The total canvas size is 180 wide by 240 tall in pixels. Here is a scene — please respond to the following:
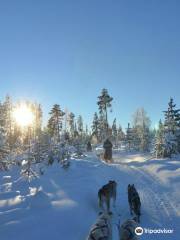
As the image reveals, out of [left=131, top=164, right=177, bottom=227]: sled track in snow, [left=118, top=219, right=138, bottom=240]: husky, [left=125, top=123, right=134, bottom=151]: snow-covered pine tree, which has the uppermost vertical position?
[left=125, top=123, right=134, bottom=151]: snow-covered pine tree

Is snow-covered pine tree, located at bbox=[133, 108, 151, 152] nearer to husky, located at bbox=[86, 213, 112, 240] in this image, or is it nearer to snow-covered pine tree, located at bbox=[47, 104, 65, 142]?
snow-covered pine tree, located at bbox=[47, 104, 65, 142]

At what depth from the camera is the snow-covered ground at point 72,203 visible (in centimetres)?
1268

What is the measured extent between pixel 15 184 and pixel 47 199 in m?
4.70

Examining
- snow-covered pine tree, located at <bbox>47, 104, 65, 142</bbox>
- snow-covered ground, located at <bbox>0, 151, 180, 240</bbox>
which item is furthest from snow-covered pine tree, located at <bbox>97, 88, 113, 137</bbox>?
snow-covered ground, located at <bbox>0, 151, 180, 240</bbox>

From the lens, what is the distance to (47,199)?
51.9ft

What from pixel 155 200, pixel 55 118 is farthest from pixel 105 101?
pixel 155 200

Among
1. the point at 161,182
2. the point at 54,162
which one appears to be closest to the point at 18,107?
the point at 54,162

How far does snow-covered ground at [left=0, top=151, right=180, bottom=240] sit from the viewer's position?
41.6 ft

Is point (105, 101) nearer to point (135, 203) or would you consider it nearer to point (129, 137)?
point (129, 137)

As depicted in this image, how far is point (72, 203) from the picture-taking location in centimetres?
1541

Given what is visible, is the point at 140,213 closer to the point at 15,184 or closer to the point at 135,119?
the point at 15,184

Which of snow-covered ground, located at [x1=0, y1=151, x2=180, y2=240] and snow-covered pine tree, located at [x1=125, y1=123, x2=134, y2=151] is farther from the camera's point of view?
snow-covered pine tree, located at [x1=125, y1=123, x2=134, y2=151]

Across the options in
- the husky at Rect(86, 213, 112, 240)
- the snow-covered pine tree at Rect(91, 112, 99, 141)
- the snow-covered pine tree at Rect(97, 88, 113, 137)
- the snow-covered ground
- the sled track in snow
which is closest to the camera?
the husky at Rect(86, 213, 112, 240)

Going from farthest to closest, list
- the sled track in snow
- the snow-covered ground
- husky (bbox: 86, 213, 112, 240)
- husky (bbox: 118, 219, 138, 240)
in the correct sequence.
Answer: the sled track in snow → the snow-covered ground → husky (bbox: 118, 219, 138, 240) → husky (bbox: 86, 213, 112, 240)
